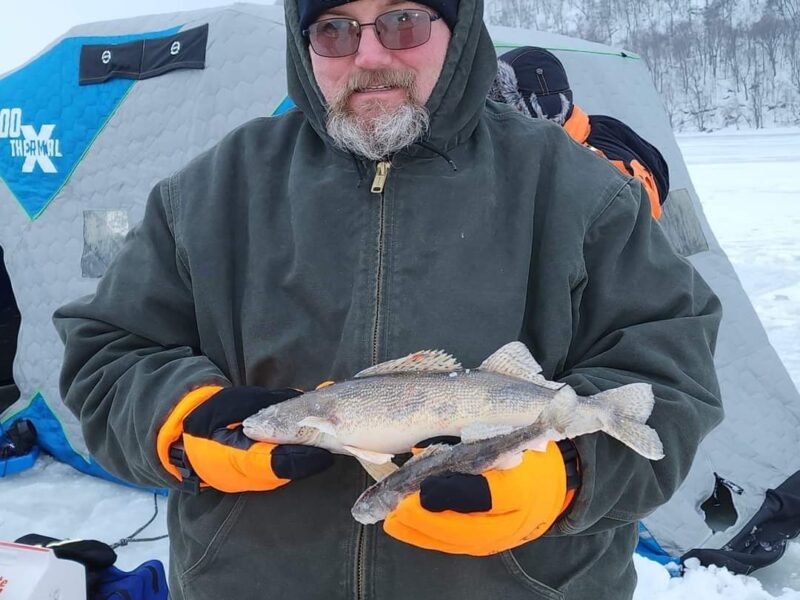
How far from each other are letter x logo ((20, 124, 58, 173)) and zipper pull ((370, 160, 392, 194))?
11.5ft

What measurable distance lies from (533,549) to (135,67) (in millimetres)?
3771

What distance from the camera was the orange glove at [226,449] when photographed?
63.7 inches

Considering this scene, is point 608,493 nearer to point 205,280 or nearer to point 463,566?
point 463,566

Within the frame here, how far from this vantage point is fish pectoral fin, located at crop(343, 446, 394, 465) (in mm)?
1610

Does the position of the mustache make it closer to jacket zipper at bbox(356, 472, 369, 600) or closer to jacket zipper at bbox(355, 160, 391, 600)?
jacket zipper at bbox(355, 160, 391, 600)

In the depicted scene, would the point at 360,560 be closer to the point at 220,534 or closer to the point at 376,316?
the point at 220,534

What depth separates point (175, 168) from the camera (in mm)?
4203

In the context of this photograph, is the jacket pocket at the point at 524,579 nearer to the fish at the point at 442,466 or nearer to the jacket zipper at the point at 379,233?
the fish at the point at 442,466

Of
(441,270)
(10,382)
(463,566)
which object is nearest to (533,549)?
(463,566)

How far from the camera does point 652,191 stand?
3.57m

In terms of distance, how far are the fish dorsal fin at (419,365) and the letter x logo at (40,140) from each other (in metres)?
3.76

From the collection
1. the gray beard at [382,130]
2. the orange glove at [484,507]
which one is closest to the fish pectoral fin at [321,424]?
the orange glove at [484,507]

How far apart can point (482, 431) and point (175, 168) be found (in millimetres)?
3218

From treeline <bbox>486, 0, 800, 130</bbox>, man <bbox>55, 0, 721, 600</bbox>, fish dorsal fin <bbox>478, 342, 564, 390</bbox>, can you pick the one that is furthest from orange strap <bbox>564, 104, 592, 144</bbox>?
treeline <bbox>486, 0, 800, 130</bbox>
